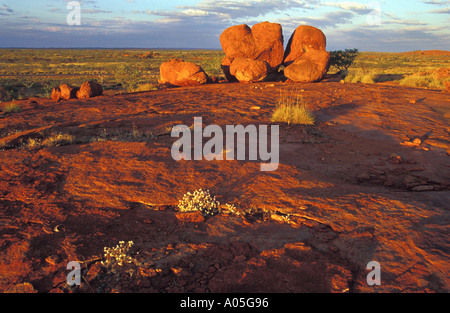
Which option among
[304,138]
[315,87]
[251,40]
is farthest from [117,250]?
[251,40]

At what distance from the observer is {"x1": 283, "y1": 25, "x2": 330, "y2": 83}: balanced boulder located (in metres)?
16.9

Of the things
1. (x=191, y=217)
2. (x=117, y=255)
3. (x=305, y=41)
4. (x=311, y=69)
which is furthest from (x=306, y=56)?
(x=117, y=255)

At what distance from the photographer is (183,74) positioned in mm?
16719

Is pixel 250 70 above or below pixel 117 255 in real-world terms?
above

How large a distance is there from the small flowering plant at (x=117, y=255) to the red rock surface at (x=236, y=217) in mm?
70

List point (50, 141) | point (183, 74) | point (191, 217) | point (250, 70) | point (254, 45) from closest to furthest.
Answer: point (191, 217), point (50, 141), point (183, 74), point (250, 70), point (254, 45)

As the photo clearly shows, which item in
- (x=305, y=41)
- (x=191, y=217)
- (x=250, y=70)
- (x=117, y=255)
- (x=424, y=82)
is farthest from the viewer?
(x=305, y=41)

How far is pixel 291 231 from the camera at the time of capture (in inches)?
133

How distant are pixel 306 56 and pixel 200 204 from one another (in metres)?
16.1

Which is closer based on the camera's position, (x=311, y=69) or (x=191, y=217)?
(x=191, y=217)

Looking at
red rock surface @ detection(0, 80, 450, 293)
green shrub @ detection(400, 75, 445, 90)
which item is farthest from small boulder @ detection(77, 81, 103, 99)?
green shrub @ detection(400, 75, 445, 90)

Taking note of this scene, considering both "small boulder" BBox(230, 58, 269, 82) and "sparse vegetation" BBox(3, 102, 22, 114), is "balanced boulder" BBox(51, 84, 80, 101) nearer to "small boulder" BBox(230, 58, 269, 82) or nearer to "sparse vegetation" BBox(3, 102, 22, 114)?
"sparse vegetation" BBox(3, 102, 22, 114)

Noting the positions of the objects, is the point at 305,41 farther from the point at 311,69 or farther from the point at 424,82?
the point at 424,82

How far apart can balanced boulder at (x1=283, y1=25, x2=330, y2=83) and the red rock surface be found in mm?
10332
